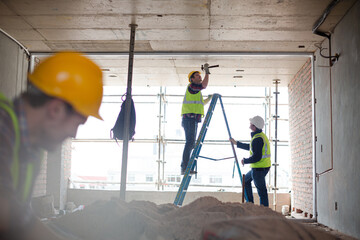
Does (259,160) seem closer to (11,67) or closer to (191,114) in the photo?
(191,114)

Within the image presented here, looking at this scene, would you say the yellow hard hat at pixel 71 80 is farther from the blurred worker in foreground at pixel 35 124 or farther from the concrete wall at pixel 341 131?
the concrete wall at pixel 341 131

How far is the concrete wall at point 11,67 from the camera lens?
6.61 metres

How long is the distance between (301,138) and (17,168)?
7903 millimetres

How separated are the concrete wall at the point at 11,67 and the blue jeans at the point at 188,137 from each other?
3001 millimetres

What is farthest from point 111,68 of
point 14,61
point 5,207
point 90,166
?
point 5,207

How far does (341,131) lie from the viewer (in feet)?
18.7

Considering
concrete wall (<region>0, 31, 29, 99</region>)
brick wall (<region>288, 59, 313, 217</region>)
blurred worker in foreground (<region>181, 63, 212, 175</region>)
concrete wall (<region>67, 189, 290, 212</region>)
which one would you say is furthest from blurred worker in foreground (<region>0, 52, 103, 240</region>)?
concrete wall (<region>67, 189, 290, 212</region>)

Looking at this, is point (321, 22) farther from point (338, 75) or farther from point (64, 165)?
point (64, 165)

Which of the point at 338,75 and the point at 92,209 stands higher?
the point at 338,75

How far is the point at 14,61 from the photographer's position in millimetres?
7133

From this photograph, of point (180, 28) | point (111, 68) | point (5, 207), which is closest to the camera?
point (5, 207)

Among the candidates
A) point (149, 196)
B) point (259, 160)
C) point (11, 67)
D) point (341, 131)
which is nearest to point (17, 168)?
point (341, 131)

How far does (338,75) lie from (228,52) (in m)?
2.41

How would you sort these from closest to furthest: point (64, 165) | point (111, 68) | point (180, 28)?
point (180, 28)
point (111, 68)
point (64, 165)
